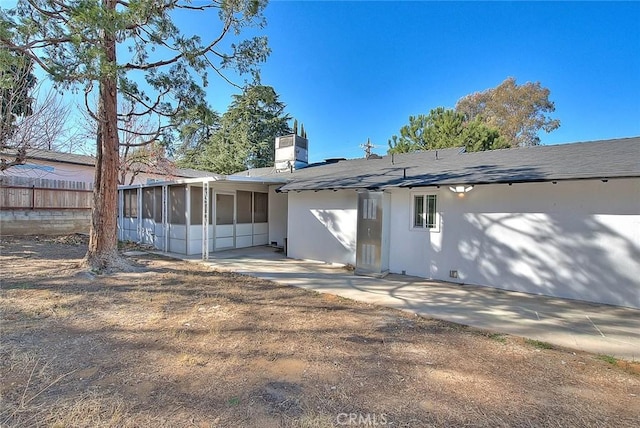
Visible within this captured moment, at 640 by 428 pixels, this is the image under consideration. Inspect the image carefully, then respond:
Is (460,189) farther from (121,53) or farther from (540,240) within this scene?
(121,53)

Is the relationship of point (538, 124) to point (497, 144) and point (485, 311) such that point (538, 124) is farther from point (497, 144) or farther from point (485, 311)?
point (485, 311)

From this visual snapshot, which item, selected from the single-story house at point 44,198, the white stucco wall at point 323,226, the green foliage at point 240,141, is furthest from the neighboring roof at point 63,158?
the white stucco wall at point 323,226

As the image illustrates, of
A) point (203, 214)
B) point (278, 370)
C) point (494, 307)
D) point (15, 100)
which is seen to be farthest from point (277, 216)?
point (278, 370)

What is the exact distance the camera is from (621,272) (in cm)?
523

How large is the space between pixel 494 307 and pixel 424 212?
8.85 ft

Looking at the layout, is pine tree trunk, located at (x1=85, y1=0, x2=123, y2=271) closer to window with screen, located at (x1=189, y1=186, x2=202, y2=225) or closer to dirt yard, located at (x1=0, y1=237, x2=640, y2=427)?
dirt yard, located at (x1=0, y1=237, x2=640, y2=427)

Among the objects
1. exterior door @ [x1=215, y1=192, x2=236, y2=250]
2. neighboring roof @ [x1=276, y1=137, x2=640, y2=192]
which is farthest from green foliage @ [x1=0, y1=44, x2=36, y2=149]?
neighboring roof @ [x1=276, y1=137, x2=640, y2=192]

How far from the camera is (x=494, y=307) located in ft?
16.8

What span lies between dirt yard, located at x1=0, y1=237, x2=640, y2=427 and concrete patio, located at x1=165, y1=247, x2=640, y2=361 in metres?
0.39

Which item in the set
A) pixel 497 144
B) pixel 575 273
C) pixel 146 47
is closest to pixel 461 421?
pixel 575 273

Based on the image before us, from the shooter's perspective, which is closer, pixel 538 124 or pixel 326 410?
pixel 326 410

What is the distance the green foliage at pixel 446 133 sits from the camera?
1639 centimetres

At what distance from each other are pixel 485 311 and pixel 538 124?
76.1 ft

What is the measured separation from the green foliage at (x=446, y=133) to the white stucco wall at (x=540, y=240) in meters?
9.97
